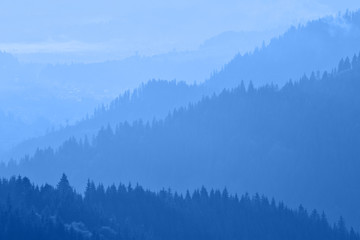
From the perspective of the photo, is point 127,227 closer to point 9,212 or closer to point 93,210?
point 93,210

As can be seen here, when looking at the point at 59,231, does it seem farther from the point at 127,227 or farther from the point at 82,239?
the point at 127,227

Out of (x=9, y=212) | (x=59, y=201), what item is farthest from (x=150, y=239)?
(x=9, y=212)

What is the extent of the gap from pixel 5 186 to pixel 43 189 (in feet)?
23.7

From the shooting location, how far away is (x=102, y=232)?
18350 cm

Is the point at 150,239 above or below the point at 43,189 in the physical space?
below

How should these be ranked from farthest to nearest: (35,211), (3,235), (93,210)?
(93,210) → (35,211) → (3,235)

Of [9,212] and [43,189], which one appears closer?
Result: [9,212]

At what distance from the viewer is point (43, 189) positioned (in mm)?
188125

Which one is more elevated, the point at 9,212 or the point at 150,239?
the point at 9,212

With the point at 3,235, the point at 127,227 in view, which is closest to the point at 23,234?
the point at 3,235

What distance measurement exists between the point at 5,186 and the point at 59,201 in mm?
11248

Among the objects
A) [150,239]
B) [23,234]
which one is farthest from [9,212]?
[150,239]

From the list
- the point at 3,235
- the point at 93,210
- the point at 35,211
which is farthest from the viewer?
the point at 93,210

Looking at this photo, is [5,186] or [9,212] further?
[5,186]
